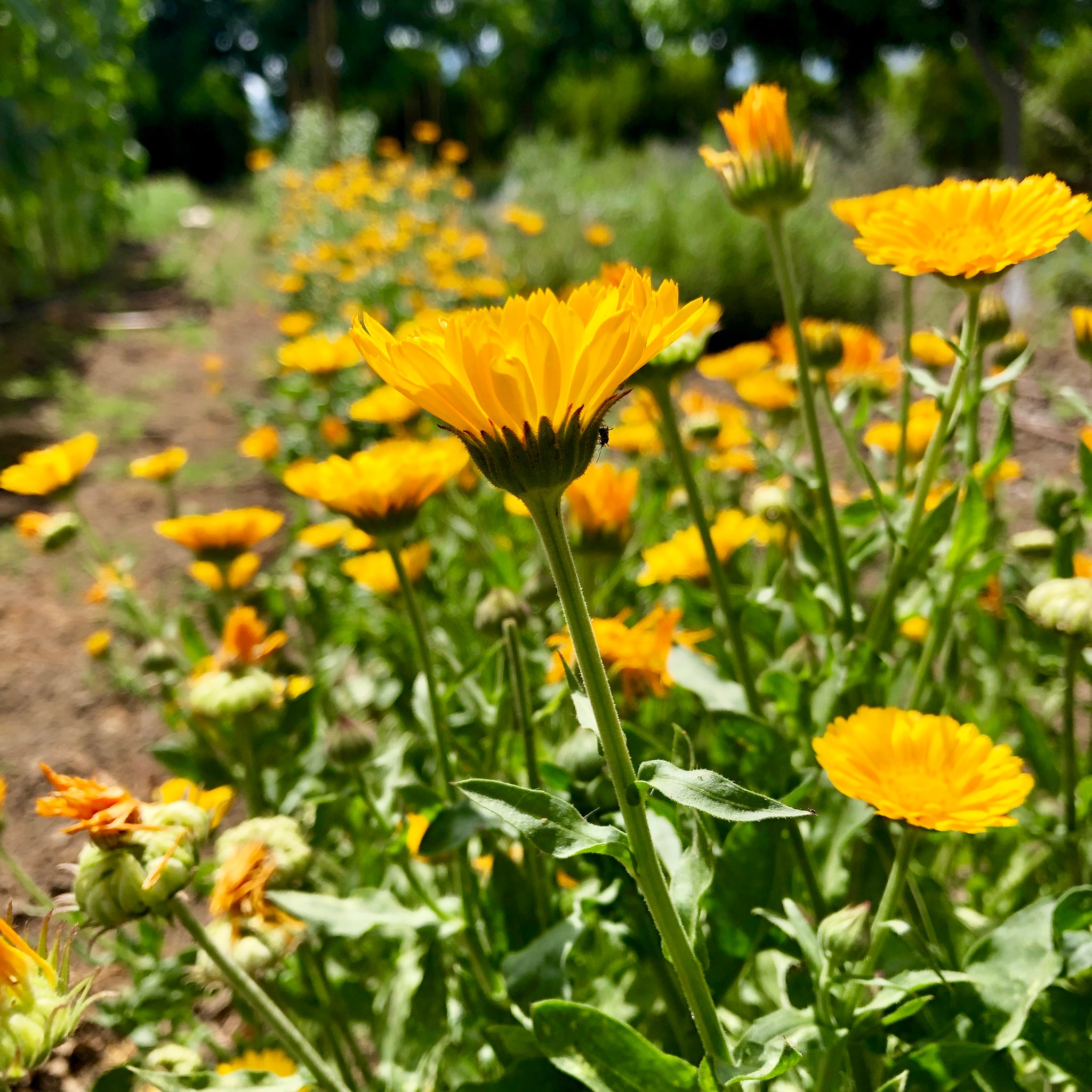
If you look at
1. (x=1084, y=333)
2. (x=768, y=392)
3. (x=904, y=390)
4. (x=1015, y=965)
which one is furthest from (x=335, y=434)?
(x=1015, y=965)

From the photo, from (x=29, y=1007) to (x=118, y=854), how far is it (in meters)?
0.13

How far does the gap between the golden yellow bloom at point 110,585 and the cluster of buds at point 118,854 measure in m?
1.14

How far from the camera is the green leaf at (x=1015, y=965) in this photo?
0.80 metres

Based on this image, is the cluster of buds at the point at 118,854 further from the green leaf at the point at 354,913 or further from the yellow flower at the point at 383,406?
the yellow flower at the point at 383,406

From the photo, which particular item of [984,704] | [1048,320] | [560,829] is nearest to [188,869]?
[560,829]

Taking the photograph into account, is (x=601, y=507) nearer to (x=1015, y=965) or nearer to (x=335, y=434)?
(x=1015, y=965)

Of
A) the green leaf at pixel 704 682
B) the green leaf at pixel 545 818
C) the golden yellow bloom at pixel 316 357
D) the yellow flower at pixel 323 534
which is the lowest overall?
the green leaf at pixel 704 682

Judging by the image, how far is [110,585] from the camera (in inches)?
73.3

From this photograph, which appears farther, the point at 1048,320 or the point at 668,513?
the point at 1048,320

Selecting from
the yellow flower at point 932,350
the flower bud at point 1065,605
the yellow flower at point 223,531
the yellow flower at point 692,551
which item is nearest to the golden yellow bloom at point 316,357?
the yellow flower at point 223,531

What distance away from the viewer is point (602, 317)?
53 cm

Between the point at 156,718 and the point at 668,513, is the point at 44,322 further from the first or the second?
the point at 668,513

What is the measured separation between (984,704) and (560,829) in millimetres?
1389

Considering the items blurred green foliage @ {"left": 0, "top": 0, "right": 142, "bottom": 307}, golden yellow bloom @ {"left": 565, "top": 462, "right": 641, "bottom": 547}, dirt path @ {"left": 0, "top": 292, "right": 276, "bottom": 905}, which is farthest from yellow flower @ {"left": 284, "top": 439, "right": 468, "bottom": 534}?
blurred green foliage @ {"left": 0, "top": 0, "right": 142, "bottom": 307}
